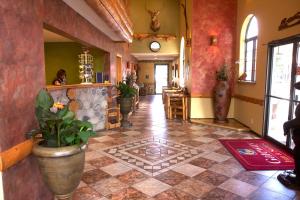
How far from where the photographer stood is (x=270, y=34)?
4652 millimetres

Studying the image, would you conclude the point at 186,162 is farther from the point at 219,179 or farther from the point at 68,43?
the point at 68,43

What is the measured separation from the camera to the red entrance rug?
136 inches

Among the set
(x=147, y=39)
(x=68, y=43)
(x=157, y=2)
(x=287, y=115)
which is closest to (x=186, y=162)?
(x=287, y=115)

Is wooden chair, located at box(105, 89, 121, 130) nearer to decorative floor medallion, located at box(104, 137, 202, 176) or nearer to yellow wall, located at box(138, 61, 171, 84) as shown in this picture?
decorative floor medallion, located at box(104, 137, 202, 176)

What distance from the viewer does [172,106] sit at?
7.32 m

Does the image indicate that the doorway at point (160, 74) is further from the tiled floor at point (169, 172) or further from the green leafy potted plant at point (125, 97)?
the tiled floor at point (169, 172)

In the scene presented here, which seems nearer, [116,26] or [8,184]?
[8,184]

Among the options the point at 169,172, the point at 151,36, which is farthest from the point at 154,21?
the point at 169,172

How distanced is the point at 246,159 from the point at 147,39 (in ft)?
26.2

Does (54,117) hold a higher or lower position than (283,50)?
lower

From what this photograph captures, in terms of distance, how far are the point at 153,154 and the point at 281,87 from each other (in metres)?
2.80

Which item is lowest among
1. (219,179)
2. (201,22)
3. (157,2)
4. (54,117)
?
(219,179)

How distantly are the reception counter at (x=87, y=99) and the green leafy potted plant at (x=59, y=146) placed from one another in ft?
7.28

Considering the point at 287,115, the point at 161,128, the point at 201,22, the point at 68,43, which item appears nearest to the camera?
the point at 287,115
